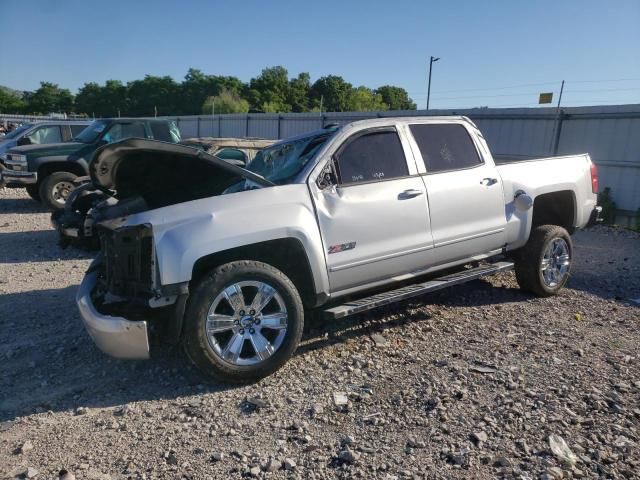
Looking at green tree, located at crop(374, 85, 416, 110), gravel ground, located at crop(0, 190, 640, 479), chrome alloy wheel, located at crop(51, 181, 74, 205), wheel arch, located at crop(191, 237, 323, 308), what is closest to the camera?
gravel ground, located at crop(0, 190, 640, 479)

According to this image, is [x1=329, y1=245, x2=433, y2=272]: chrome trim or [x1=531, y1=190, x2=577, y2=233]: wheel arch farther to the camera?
[x1=531, y1=190, x2=577, y2=233]: wheel arch

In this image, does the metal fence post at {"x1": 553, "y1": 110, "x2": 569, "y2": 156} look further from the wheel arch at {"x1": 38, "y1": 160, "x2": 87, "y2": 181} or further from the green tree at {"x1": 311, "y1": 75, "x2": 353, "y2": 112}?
the green tree at {"x1": 311, "y1": 75, "x2": 353, "y2": 112}

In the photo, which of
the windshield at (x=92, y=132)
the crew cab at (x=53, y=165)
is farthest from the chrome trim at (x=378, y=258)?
the windshield at (x=92, y=132)

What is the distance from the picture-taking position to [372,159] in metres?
4.43

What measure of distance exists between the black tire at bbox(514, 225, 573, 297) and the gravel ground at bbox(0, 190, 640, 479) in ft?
0.90

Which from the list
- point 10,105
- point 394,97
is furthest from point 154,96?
point 394,97

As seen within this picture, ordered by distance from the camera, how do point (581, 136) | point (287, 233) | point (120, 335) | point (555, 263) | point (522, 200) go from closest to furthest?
point (120, 335), point (287, 233), point (522, 200), point (555, 263), point (581, 136)

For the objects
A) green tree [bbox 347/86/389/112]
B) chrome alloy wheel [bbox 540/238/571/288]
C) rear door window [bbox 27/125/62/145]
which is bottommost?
chrome alloy wheel [bbox 540/238/571/288]

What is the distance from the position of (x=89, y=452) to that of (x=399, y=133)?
11.4 ft

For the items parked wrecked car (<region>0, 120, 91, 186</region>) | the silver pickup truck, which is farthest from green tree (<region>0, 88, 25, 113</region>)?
the silver pickup truck

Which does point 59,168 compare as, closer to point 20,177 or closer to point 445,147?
point 20,177

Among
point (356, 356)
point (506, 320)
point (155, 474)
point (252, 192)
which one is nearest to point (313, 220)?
point (252, 192)

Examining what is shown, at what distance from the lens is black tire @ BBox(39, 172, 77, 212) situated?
34.5ft

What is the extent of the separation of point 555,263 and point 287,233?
3431 mm
